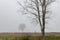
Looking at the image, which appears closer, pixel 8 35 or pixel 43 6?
pixel 43 6

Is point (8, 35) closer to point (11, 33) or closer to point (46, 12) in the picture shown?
point (11, 33)

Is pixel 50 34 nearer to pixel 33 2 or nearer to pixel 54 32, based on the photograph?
pixel 54 32

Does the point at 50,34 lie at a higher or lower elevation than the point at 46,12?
lower

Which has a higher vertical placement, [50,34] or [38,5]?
[38,5]

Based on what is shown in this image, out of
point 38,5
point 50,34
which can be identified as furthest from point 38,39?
point 38,5

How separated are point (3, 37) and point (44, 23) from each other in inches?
174

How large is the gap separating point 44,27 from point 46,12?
1275mm

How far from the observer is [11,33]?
3078 centimetres

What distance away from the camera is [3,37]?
29188 millimetres

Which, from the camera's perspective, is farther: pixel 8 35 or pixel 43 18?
pixel 8 35

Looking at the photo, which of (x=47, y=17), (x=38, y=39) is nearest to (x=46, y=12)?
(x=47, y=17)

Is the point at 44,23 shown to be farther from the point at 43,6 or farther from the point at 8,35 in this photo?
the point at 8,35

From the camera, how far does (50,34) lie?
29984mm

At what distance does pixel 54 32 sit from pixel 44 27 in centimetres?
392
